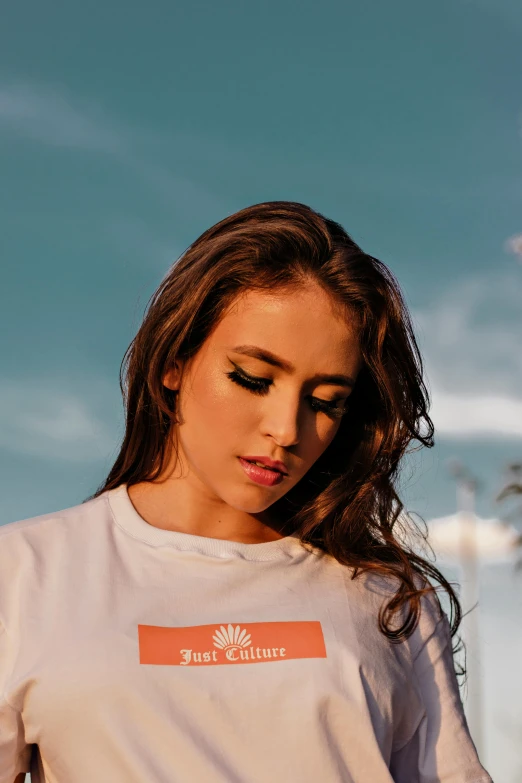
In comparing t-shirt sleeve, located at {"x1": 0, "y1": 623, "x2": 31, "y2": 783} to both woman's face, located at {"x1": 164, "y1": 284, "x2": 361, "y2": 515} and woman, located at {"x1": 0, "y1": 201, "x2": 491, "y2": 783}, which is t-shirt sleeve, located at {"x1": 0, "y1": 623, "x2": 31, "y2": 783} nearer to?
woman, located at {"x1": 0, "y1": 201, "x2": 491, "y2": 783}

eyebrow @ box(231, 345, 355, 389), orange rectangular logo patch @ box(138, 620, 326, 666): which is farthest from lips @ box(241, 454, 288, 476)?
orange rectangular logo patch @ box(138, 620, 326, 666)

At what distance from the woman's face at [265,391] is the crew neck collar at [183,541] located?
0.40 feet

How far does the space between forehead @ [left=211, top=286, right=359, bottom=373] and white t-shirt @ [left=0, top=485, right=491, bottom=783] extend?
0.58 meters

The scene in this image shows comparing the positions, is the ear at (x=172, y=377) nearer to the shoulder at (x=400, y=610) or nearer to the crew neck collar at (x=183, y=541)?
the crew neck collar at (x=183, y=541)

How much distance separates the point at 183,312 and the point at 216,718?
3.72ft

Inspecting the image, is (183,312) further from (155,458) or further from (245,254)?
(155,458)

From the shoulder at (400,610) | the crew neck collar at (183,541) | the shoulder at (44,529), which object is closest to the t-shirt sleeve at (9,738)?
the shoulder at (44,529)

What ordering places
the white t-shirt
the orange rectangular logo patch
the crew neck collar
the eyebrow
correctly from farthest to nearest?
1. the crew neck collar
2. the eyebrow
3. the orange rectangular logo patch
4. the white t-shirt

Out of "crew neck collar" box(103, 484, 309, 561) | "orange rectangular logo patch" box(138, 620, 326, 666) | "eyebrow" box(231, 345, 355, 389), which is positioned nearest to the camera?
"orange rectangular logo patch" box(138, 620, 326, 666)

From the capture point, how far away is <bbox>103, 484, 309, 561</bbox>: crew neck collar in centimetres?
312

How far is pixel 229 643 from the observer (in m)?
2.94

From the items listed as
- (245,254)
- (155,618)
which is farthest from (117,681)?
(245,254)

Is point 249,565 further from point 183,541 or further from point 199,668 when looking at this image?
point 199,668

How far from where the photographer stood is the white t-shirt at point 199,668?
9.06ft
